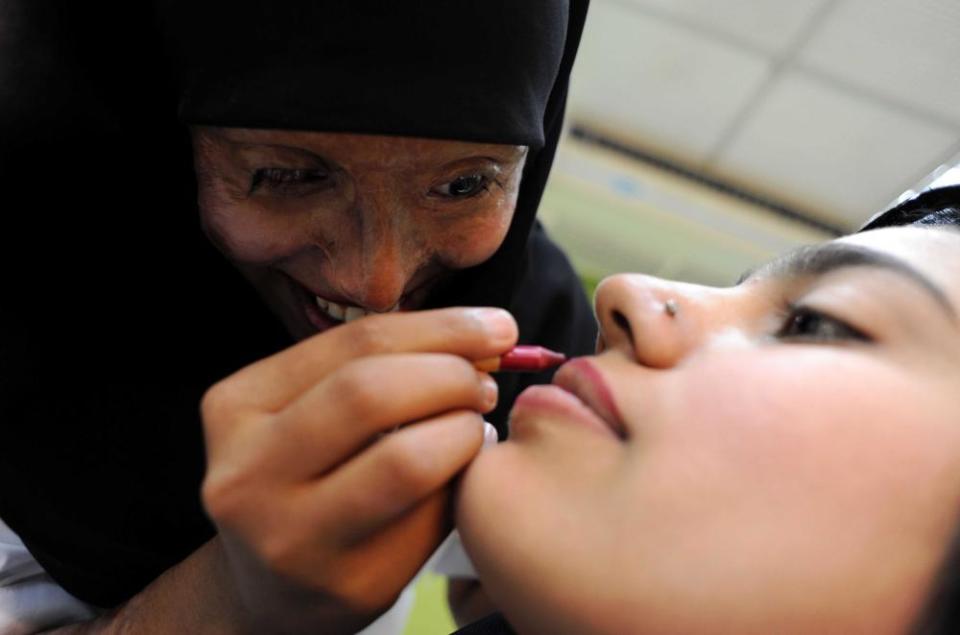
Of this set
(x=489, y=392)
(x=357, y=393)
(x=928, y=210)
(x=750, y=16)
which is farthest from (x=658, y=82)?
(x=357, y=393)

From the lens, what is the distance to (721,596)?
0.54 meters

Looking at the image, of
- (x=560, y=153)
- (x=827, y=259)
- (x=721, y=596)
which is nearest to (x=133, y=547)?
(x=721, y=596)

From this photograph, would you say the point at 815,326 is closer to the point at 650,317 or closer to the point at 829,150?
the point at 650,317

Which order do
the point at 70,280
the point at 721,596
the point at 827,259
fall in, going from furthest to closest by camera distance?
1. the point at 70,280
2. the point at 827,259
3. the point at 721,596

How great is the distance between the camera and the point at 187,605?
2.60 ft

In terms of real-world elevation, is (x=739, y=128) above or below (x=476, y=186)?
below

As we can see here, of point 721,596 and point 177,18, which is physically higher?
point 177,18

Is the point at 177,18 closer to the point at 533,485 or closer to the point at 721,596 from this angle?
the point at 533,485

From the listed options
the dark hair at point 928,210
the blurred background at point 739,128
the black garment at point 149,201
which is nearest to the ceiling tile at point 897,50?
the blurred background at point 739,128

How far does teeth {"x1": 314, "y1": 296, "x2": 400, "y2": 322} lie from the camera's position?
923 mm

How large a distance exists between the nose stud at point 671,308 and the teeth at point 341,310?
0.38 m

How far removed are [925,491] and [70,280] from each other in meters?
0.95

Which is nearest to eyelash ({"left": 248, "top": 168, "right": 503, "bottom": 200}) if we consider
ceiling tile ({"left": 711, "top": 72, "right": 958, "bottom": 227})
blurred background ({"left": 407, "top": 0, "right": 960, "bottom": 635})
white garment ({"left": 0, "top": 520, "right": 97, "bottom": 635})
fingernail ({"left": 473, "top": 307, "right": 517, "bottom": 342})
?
fingernail ({"left": 473, "top": 307, "right": 517, "bottom": 342})

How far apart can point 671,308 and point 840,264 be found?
164 mm
